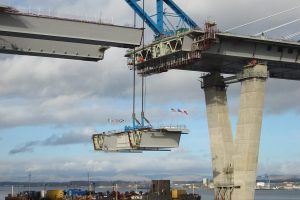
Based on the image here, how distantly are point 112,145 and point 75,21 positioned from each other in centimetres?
2133

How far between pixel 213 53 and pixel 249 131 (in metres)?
10.1

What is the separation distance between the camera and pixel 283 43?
64.5 metres

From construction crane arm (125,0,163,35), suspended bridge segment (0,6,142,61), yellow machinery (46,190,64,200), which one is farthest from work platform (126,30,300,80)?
yellow machinery (46,190,64,200)

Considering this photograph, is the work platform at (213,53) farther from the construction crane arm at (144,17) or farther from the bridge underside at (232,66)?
the construction crane arm at (144,17)

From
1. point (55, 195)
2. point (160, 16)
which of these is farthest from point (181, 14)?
point (55, 195)

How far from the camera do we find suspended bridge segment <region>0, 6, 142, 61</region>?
1561 inches

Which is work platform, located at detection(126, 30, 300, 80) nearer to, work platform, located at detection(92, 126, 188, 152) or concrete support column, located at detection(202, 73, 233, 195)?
concrete support column, located at detection(202, 73, 233, 195)

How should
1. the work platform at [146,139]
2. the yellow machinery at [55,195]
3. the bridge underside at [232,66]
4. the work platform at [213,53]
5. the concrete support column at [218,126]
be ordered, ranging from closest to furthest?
the work platform at [146,139]
the work platform at [213,53]
the bridge underside at [232,66]
the concrete support column at [218,126]
the yellow machinery at [55,195]

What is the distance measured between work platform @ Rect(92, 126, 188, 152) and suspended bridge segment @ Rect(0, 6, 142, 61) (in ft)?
40.4

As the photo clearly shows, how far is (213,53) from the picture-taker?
201ft

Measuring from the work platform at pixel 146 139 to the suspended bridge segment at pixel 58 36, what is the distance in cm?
1232

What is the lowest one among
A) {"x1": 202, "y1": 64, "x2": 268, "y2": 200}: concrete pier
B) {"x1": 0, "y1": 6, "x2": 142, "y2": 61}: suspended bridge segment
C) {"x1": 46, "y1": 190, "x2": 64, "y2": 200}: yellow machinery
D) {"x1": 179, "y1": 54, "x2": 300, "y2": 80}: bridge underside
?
{"x1": 46, "y1": 190, "x2": 64, "y2": 200}: yellow machinery

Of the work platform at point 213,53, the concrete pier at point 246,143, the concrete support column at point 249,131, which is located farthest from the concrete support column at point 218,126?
the concrete support column at point 249,131

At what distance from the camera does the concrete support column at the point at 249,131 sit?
206 ft
